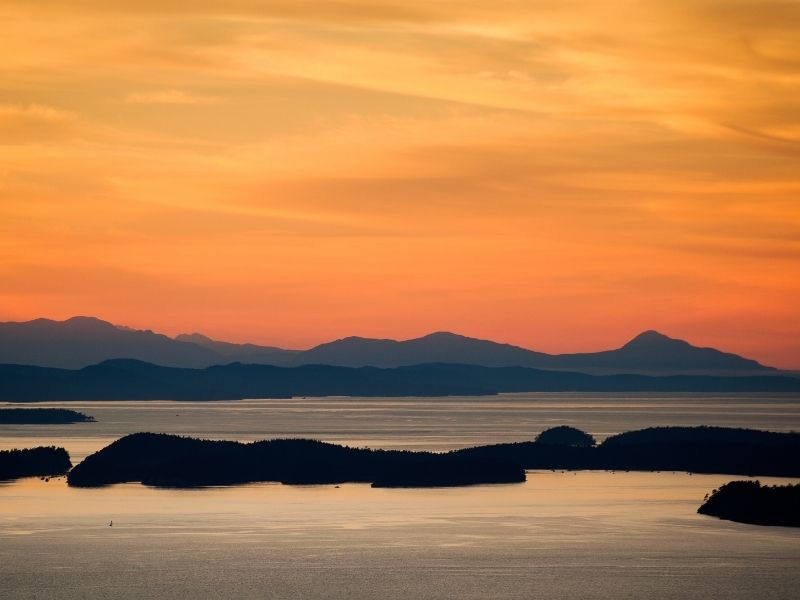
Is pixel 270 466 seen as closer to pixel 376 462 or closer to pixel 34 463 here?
pixel 376 462

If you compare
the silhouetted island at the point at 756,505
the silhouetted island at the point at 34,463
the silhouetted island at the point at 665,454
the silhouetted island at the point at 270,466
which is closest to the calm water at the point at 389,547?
the silhouetted island at the point at 756,505

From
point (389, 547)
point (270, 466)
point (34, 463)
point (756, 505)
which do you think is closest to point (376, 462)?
point (270, 466)

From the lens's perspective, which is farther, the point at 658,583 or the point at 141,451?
the point at 141,451

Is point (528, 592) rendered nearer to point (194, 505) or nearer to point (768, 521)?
point (768, 521)

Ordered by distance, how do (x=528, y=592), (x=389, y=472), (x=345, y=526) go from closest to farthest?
(x=528, y=592), (x=345, y=526), (x=389, y=472)

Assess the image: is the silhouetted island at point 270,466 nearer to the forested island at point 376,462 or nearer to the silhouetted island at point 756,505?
the forested island at point 376,462

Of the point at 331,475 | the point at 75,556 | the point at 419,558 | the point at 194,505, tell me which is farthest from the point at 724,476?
the point at 75,556

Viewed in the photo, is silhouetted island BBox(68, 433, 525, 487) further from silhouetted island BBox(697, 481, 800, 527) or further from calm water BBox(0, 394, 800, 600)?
silhouetted island BBox(697, 481, 800, 527)
